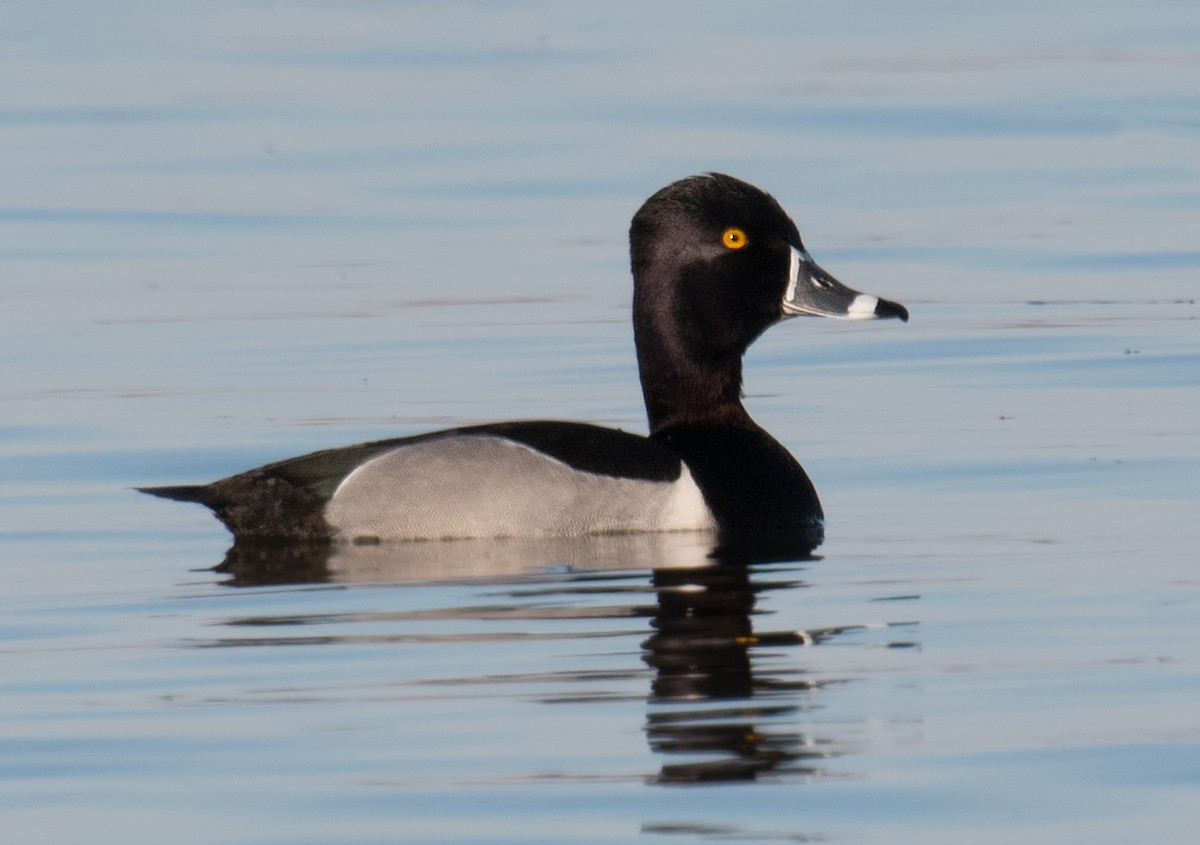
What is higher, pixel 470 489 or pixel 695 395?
pixel 695 395

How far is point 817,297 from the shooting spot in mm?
9539

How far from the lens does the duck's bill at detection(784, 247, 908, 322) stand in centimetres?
950

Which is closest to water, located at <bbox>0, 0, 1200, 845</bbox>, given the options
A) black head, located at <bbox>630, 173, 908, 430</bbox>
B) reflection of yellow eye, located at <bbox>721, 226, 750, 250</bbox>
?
black head, located at <bbox>630, 173, 908, 430</bbox>

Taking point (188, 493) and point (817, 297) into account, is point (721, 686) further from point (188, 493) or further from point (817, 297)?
point (817, 297)

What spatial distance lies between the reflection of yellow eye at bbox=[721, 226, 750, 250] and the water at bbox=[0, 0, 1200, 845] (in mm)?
941

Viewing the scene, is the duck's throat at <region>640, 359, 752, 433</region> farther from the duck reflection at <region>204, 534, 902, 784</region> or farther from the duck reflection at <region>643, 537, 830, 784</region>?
the duck reflection at <region>643, 537, 830, 784</region>

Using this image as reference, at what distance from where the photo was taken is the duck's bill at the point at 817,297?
9.50 metres

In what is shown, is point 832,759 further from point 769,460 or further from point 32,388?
point 32,388

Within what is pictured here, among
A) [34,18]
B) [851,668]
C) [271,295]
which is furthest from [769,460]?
[34,18]

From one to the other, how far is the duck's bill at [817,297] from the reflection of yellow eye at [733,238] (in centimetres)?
22

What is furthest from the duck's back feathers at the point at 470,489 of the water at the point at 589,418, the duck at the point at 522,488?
the water at the point at 589,418

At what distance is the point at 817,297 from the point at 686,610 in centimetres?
236

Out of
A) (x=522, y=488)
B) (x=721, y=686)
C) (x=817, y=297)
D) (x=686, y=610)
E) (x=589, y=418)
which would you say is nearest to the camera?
(x=721, y=686)

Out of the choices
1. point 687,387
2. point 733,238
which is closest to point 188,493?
point 687,387
